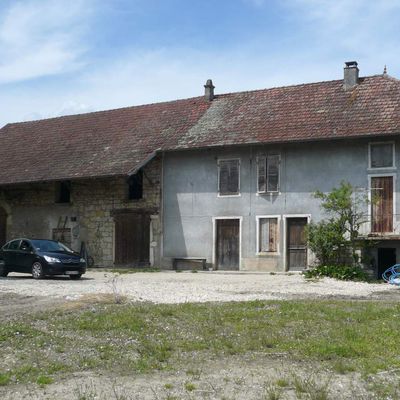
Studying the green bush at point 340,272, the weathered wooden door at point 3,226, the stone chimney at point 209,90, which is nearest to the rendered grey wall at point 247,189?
the green bush at point 340,272

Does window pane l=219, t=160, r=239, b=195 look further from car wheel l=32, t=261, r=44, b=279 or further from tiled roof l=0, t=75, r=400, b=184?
car wheel l=32, t=261, r=44, b=279

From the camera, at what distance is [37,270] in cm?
2139

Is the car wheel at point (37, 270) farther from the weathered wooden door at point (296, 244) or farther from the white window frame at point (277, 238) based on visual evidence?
the weathered wooden door at point (296, 244)

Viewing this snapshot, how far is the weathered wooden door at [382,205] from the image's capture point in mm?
23734

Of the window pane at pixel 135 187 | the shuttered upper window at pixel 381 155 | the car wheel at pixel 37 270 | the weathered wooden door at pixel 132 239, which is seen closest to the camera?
the car wheel at pixel 37 270

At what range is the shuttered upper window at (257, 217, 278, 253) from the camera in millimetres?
25781

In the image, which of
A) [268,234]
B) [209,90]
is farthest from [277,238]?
[209,90]

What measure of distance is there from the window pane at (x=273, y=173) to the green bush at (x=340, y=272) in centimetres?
447

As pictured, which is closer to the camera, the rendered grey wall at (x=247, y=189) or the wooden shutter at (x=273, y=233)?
Result: the rendered grey wall at (x=247, y=189)

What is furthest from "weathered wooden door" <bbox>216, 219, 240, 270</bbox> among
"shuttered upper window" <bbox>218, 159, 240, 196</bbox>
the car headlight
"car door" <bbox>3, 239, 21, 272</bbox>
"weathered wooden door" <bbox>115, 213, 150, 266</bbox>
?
"car door" <bbox>3, 239, 21, 272</bbox>

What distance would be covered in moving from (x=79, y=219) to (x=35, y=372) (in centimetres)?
2206

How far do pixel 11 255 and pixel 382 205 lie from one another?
12.9 meters

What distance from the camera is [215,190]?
27.1 metres

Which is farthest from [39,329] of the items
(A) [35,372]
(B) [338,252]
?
(B) [338,252]
